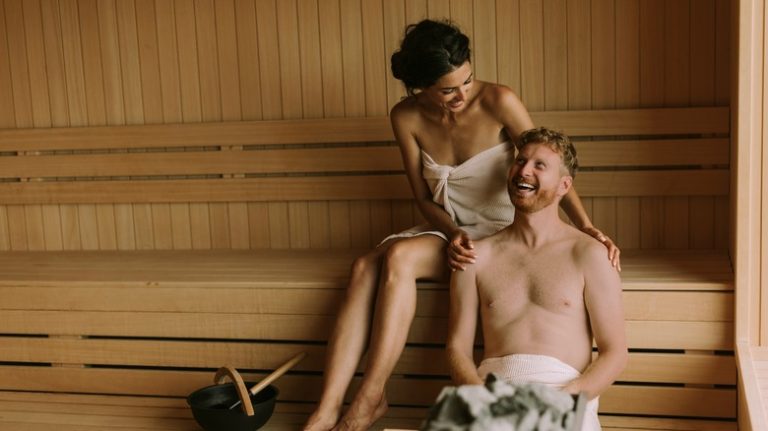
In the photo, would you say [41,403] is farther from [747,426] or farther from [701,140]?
[701,140]

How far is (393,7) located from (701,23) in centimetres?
112

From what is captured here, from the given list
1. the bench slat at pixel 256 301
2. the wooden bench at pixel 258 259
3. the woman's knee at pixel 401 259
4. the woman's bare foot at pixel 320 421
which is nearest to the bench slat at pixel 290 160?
the wooden bench at pixel 258 259

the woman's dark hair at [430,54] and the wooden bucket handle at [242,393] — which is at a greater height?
the woman's dark hair at [430,54]

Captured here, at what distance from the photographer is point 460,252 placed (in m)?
2.50

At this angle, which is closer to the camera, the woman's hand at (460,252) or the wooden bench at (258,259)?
the woman's hand at (460,252)

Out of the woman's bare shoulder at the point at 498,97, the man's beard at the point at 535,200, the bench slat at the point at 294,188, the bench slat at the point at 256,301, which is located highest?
the woman's bare shoulder at the point at 498,97

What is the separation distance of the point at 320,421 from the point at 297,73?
59.5 inches

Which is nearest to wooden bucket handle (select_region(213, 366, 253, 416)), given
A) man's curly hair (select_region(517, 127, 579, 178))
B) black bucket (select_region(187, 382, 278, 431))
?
black bucket (select_region(187, 382, 278, 431))

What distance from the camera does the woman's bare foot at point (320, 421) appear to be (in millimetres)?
2547

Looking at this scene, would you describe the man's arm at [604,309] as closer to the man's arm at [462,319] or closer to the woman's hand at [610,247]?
the woman's hand at [610,247]

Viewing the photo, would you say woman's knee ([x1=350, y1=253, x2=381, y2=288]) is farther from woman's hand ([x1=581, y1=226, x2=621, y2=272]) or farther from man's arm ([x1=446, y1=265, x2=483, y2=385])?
woman's hand ([x1=581, y1=226, x2=621, y2=272])

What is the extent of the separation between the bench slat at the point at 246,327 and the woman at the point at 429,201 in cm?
24

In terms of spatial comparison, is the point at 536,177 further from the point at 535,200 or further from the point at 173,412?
the point at 173,412

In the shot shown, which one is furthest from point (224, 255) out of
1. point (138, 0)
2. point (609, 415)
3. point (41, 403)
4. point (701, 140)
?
point (701, 140)
